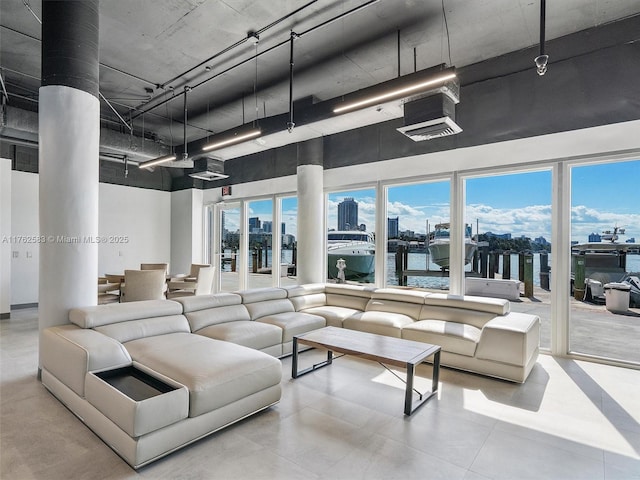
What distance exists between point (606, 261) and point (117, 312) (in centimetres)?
562

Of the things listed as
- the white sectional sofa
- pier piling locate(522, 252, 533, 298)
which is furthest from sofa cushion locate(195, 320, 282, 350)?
pier piling locate(522, 252, 533, 298)

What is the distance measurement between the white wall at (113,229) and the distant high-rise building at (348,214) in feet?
17.4

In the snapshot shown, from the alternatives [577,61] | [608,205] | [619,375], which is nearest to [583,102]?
[577,61]

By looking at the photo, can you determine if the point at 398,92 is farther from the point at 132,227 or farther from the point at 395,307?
the point at 132,227

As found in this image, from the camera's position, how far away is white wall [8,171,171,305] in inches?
267

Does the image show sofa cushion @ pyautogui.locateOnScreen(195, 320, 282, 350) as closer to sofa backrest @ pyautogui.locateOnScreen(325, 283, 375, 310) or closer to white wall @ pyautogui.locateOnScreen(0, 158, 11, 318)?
sofa backrest @ pyautogui.locateOnScreen(325, 283, 375, 310)

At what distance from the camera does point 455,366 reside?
3.92 metres

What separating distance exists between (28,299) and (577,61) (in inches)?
386

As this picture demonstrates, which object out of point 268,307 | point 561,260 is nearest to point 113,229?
point 268,307

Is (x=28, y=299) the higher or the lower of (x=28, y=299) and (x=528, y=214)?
the lower

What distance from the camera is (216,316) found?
4234mm

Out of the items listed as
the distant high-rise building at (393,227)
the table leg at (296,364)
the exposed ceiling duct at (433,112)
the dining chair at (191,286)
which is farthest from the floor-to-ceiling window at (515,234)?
the dining chair at (191,286)

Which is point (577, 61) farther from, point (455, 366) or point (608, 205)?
point (455, 366)

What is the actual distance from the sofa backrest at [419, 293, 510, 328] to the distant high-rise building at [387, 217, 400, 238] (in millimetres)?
1497
